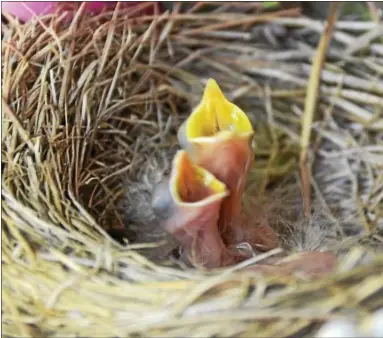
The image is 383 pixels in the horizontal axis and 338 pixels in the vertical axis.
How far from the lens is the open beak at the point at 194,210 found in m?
0.90

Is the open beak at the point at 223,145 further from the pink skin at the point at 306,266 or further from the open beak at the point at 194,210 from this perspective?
the pink skin at the point at 306,266

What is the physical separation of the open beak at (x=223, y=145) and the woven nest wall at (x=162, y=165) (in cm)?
6

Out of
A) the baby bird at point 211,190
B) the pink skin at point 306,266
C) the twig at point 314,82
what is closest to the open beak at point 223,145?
the baby bird at point 211,190

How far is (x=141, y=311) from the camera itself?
0.72m

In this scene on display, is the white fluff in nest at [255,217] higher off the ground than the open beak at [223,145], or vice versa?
the open beak at [223,145]

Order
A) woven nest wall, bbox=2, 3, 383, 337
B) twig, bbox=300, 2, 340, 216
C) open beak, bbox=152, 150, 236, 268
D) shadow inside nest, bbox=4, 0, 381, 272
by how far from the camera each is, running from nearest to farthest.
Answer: woven nest wall, bbox=2, 3, 383, 337 → open beak, bbox=152, 150, 236, 268 → shadow inside nest, bbox=4, 0, 381, 272 → twig, bbox=300, 2, 340, 216

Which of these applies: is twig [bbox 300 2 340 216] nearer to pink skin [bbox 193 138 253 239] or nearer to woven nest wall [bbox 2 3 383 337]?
woven nest wall [bbox 2 3 383 337]

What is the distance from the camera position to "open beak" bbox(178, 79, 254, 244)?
3.03 feet

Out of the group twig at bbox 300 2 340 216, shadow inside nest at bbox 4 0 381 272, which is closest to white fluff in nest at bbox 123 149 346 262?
shadow inside nest at bbox 4 0 381 272

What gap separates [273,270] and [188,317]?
4.2 inches

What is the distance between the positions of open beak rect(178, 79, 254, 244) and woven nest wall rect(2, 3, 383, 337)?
0.06 meters

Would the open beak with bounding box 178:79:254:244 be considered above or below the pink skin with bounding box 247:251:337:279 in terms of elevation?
above

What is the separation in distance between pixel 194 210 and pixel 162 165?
9.4 inches

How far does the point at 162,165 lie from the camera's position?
44.0 inches
